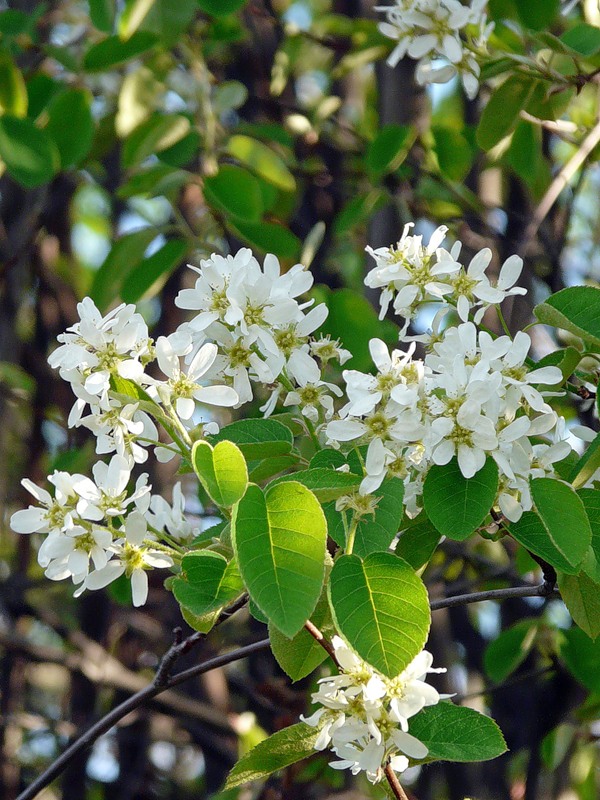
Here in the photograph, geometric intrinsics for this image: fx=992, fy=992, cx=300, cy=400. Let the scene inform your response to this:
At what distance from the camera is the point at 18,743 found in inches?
114

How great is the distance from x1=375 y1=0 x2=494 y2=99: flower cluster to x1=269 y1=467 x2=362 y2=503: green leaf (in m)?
0.88

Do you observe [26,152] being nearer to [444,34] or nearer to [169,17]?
[169,17]

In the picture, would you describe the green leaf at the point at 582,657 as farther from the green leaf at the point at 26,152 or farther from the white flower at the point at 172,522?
the green leaf at the point at 26,152

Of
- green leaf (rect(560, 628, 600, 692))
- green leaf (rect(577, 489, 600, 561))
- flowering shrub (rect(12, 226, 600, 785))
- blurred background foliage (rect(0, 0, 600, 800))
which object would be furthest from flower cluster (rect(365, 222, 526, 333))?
green leaf (rect(560, 628, 600, 692))

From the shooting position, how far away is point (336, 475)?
0.80 m

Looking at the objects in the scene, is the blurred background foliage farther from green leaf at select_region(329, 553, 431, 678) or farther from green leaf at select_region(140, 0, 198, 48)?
green leaf at select_region(329, 553, 431, 678)

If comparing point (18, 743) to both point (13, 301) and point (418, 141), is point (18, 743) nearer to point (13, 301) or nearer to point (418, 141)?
point (13, 301)

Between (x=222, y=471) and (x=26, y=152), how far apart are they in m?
1.33

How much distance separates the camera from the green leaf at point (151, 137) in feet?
6.77

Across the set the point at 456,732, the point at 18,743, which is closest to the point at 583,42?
the point at 456,732

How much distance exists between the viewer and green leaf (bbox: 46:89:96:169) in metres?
2.08

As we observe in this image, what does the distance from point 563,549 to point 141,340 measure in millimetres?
414

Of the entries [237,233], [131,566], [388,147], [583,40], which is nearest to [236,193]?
[237,233]

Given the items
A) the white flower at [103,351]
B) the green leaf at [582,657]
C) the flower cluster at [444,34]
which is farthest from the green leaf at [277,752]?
the flower cluster at [444,34]
